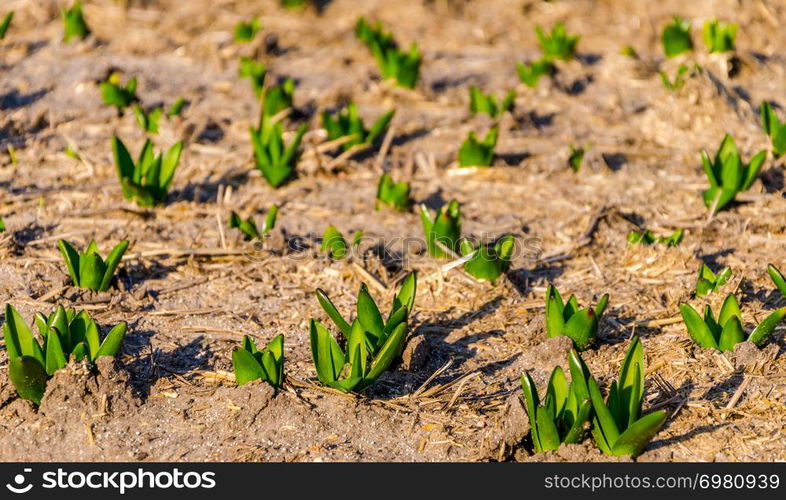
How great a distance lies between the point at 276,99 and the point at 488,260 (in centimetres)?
192

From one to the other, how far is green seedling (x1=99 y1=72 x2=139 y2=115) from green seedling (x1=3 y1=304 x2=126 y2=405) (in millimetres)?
2310

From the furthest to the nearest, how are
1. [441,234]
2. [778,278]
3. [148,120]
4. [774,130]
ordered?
[148,120] < [774,130] < [441,234] < [778,278]

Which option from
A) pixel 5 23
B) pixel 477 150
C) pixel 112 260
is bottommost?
pixel 477 150

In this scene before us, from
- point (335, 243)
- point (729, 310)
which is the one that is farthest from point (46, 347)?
point (729, 310)

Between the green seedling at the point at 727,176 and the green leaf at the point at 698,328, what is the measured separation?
1128mm

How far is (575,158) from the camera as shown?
15.7 ft

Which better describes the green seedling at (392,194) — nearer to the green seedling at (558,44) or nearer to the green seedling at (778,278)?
the green seedling at (778,278)

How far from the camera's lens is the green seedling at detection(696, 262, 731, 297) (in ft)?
11.4

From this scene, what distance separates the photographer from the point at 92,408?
2902 millimetres

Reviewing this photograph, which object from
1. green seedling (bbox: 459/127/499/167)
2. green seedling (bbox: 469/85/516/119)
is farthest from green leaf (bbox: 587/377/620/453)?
green seedling (bbox: 469/85/516/119)

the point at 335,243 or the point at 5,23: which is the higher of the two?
the point at 5,23

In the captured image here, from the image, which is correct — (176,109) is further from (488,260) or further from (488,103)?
(488,260)

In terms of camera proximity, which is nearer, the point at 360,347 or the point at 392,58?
the point at 360,347

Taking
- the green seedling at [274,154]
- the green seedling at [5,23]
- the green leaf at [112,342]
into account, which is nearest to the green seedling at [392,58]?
the green seedling at [274,154]
